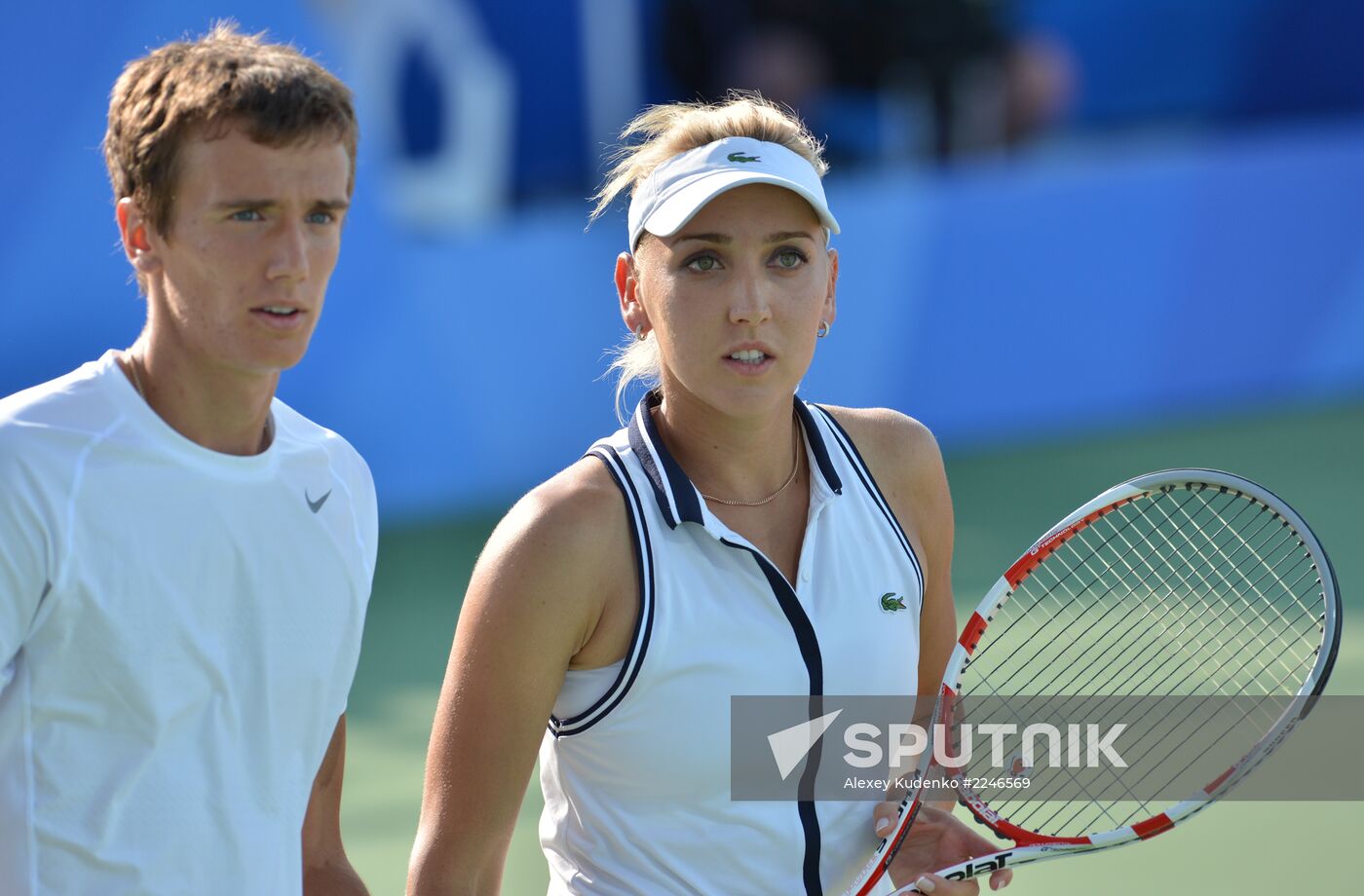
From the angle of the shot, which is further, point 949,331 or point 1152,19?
point 1152,19

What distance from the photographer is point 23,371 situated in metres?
6.72

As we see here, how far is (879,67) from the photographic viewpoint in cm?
980

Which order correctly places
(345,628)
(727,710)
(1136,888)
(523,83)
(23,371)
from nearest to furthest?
(345,628) < (727,710) < (1136,888) < (23,371) < (523,83)

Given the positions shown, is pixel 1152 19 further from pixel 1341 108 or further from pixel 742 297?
pixel 742 297

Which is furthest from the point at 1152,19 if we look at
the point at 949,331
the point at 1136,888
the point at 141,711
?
the point at 141,711

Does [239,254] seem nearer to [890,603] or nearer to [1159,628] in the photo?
[890,603]

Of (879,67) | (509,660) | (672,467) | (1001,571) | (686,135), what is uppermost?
(879,67)

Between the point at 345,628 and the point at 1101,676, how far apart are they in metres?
2.61

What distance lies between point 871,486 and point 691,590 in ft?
1.31

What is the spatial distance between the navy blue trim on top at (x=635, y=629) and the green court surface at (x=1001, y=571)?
189 cm

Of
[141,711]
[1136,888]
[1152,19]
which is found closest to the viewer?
[141,711]

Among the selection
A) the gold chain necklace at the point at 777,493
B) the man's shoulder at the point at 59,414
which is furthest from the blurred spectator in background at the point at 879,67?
the man's shoulder at the point at 59,414

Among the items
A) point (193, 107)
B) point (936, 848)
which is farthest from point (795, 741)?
point (193, 107)

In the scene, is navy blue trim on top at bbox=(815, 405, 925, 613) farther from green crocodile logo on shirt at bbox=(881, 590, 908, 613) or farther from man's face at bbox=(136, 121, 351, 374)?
man's face at bbox=(136, 121, 351, 374)
